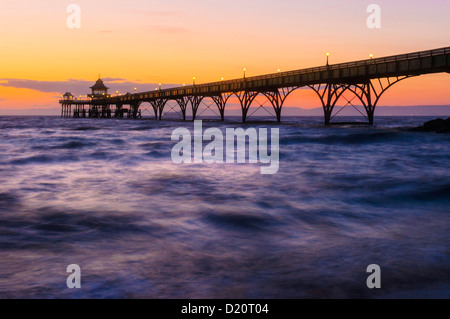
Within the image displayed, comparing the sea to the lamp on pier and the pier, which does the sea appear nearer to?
the pier

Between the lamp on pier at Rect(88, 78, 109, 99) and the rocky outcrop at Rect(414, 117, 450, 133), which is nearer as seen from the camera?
the rocky outcrop at Rect(414, 117, 450, 133)

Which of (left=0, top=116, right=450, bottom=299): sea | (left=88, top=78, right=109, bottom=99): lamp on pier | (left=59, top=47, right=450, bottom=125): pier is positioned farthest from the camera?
(left=88, top=78, right=109, bottom=99): lamp on pier

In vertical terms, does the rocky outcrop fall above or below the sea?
above

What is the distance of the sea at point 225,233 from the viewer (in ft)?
17.8

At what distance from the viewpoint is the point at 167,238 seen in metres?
7.66

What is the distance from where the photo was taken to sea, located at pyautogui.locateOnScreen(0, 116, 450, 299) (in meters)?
5.43

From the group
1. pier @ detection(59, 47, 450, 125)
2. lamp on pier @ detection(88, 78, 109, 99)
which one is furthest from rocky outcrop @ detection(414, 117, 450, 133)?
lamp on pier @ detection(88, 78, 109, 99)

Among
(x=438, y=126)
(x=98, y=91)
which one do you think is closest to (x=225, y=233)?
(x=438, y=126)

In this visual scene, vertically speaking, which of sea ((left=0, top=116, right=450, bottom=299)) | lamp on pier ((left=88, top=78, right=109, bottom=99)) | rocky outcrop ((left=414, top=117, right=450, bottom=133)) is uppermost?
lamp on pier ((left=88, top=78, right=109, bottom=99))

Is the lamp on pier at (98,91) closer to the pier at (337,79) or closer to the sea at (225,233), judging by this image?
the pier at (337,79)

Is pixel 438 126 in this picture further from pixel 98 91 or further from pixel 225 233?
pixel 98 91
